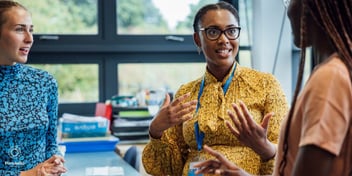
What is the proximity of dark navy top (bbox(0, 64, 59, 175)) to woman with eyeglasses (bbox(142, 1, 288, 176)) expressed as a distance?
55 cm

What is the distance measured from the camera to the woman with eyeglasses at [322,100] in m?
0.91

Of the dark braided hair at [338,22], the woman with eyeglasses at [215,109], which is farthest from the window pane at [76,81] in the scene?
the dark braided hair at [338,22]

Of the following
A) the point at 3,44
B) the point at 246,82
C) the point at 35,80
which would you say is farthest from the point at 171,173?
the point at 3,44

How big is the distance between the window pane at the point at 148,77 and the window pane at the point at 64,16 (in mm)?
468

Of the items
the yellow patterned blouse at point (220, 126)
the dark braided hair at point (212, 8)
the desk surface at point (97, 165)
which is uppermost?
the dark braided hair at point (212, 8)

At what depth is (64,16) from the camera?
393cm

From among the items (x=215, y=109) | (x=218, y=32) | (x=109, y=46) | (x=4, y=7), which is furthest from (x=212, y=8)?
(x=109, y=46)

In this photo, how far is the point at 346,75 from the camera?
93 centimetres

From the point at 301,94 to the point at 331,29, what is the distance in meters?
0.15

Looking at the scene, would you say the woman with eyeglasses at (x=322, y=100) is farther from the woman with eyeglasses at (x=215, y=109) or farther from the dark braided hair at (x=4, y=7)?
the dark braided hair at (x=4, y=7)

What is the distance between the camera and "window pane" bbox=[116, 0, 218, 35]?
4043 millimetres

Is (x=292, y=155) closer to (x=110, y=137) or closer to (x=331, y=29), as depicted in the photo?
(x=331, y=29)

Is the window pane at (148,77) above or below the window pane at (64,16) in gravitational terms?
below

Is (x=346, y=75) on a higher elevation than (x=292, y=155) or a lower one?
higher
